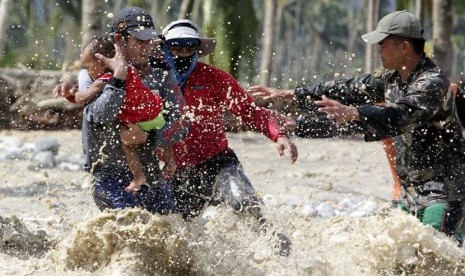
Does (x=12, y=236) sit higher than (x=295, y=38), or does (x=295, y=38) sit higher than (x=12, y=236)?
(x=12, y=236)

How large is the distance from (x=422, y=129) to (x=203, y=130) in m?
1.45

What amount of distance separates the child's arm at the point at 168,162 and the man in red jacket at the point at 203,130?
407 mm

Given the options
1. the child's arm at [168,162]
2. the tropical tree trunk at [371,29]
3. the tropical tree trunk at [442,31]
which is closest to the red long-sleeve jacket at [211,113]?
the child's arm at [168,162]

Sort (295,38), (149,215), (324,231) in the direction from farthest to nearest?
(295,38), (324,231), (149,215)

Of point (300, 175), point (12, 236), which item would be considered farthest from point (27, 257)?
point (300, 175)

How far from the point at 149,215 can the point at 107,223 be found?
0.84ft

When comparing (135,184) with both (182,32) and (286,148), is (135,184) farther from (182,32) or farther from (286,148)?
(182,32)

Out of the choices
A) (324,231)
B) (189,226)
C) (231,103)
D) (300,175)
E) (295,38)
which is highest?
(231,103)

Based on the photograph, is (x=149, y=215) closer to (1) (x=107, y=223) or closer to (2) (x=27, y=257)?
(1) (x=107, y=223)

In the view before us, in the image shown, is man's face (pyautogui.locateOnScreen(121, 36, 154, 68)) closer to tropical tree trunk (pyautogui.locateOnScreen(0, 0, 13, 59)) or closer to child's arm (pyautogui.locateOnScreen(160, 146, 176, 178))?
child's arm (pyautogui.locateOnScreen(160, 146, 176, 178))

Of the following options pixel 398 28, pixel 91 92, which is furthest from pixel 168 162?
pixel 398 28

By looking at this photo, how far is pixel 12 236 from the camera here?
23.8 ft

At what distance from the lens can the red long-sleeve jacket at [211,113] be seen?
6.70 meters

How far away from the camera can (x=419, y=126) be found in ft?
20.1
